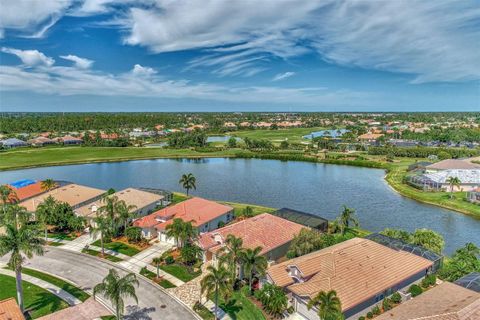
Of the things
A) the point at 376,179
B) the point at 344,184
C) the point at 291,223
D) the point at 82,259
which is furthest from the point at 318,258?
the point at 376,179

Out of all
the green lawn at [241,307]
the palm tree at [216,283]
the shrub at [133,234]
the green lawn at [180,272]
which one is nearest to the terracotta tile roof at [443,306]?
the green lawn at [241,307]

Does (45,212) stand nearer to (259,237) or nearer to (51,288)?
(51,288)

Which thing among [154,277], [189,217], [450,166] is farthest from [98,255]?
[450,166]

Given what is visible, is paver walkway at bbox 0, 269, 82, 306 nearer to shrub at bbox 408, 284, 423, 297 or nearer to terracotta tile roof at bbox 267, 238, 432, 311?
terracotta tile roof at bbox 267, 238, 432, 311

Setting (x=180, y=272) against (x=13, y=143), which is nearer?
(x=180, y=272)

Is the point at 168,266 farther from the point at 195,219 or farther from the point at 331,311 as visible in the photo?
the point at 331,311

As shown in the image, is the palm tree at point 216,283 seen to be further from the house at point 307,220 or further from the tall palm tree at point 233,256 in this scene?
the house at point 307,220
